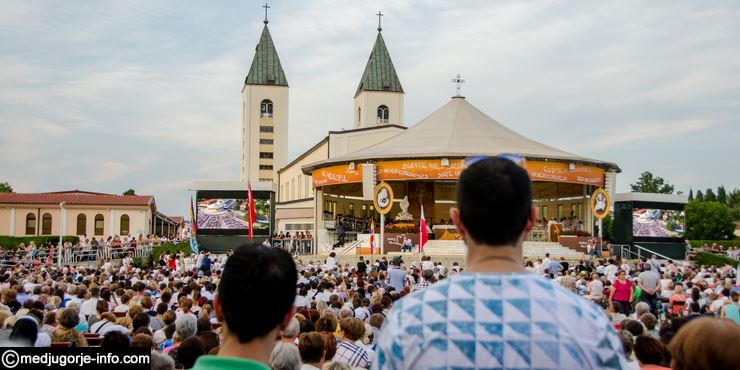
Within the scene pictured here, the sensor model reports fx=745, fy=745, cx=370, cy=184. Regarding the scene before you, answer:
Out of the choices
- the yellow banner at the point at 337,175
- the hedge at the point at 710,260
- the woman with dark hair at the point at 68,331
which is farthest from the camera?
the yellow banner at the point at 337,175

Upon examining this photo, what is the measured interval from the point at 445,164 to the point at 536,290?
3470 cm

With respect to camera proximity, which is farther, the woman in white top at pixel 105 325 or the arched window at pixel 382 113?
the arched window at pixel 382 113

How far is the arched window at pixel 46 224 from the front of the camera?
5150cm

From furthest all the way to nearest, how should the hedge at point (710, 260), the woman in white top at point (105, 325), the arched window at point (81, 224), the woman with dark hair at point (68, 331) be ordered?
the arched window at point (81, 224)
the hedge at point (710, 260)
the woman in white top at point (105, 325)
the woman with dark hair at point (68, 331)

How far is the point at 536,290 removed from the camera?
2.47 metres

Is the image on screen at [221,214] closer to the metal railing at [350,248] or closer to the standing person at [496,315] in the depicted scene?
the metal railing at [350,248]

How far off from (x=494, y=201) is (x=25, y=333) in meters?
5.81

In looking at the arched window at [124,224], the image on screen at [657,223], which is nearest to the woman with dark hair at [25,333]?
the image on screen at [657,223]

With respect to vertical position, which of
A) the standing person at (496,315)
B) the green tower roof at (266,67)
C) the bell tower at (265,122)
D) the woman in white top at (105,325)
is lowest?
the woman in white top at (105,325)

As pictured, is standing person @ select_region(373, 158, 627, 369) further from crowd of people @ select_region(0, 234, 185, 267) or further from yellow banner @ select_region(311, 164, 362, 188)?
yellow banner @ select_region(311, 164, 362, 188)

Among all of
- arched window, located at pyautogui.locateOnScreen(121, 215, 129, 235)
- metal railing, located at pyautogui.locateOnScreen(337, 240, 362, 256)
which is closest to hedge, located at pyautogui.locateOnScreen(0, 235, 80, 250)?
arched window, located at pyautogui.locateOnScreen(121, 215, 129, 235)

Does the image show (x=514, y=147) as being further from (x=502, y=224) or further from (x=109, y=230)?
(x=502, y=224)

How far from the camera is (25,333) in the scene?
22.7 feet

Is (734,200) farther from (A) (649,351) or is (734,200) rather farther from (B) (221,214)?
(A) (649,351)
